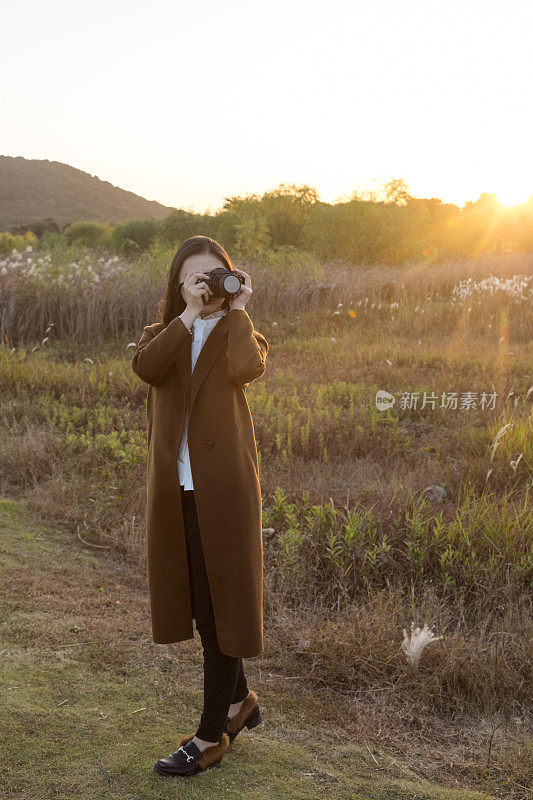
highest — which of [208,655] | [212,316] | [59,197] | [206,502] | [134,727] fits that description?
[59,197]

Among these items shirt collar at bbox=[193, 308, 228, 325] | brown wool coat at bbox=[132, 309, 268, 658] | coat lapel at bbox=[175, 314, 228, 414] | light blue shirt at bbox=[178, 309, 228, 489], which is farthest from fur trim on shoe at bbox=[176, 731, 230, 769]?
shirt collar at bbox=[193, 308, 228, 325]

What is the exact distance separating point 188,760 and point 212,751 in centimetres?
9

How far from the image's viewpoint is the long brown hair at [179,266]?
2.21 meters

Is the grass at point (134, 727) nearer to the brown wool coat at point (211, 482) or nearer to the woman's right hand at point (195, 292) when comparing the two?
the brown wool coat at point (211, 482)

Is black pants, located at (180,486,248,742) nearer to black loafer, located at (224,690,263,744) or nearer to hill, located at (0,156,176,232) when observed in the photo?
black loafer, located at (224,690,263,744)

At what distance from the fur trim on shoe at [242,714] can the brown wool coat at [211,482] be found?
364 mm

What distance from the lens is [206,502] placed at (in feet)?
6.59

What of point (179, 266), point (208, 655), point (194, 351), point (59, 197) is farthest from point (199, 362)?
point (59, 197)

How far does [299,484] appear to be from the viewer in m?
4.90

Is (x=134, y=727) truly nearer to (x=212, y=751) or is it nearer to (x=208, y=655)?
(x=212, y=751)

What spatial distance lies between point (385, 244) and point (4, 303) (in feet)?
77.7

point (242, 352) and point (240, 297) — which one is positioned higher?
point (240, 297)

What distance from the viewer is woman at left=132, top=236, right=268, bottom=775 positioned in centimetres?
202

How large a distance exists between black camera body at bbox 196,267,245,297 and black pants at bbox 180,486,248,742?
64cm
